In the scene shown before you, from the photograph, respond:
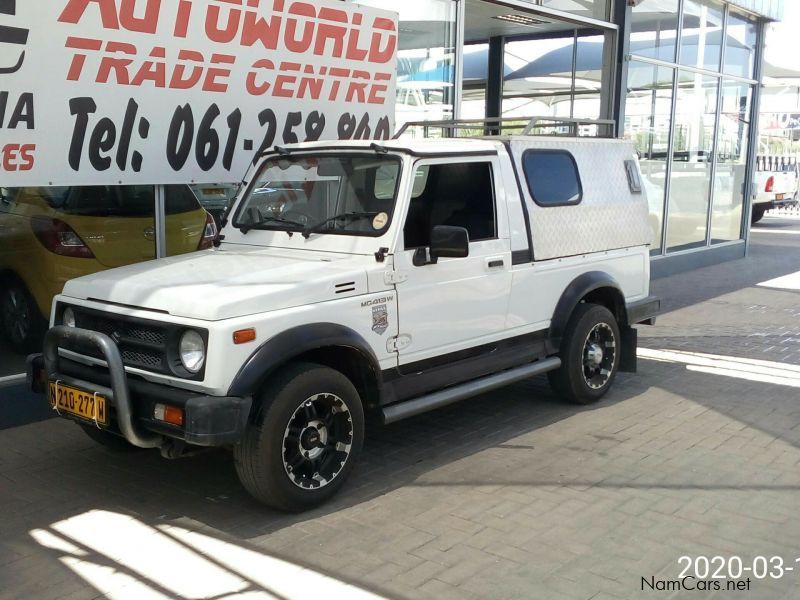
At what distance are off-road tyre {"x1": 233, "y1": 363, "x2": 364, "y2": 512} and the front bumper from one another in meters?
0.18

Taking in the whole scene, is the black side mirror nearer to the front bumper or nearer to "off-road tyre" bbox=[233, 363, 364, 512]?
"off-road tyre" bbox=[233, 363, 364, 512]

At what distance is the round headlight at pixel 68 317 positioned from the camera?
189 inches

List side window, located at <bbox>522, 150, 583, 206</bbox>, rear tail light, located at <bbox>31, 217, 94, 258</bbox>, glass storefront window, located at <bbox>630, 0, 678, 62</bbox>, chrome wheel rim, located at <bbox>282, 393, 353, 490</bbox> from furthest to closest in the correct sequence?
glass storefront window, located at <bbox>630, 0, 678, 62</bbox> → rear tail light, located at <bbox>31, 217, 94, 258</bbox> → side window, located at <bbox>522, 150, 583, 206</bbox> → chrome wheel rim, located at <bbox>282, 393, 353, 490</bbox>

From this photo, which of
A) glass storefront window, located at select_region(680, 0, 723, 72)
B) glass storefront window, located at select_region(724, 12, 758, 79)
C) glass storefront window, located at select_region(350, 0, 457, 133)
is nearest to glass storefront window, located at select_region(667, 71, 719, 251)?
glass storefront window, located at select_region(680, 0, 723, 72)

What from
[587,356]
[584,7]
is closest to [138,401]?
[587,356]

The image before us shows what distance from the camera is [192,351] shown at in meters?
4.16

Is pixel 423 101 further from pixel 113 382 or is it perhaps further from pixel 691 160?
pixel 691 160

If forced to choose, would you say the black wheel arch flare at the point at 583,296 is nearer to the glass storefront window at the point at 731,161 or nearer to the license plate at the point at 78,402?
the license plate at the point at 78,402

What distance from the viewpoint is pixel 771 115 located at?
34219mm

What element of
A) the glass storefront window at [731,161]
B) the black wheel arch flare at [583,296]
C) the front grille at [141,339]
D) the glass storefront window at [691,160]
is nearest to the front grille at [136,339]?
the front grille at [141,339]

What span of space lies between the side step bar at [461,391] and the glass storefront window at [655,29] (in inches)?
311

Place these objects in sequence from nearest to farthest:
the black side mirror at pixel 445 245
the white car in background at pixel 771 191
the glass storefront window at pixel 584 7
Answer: the black side mirror at pixel 445 245 → the glass storefront window at pixel 584 7 → the white car in background at pixel 771 191

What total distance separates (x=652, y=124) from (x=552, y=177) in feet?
25.0

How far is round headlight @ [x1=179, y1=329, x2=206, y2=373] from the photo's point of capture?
4.12 m
